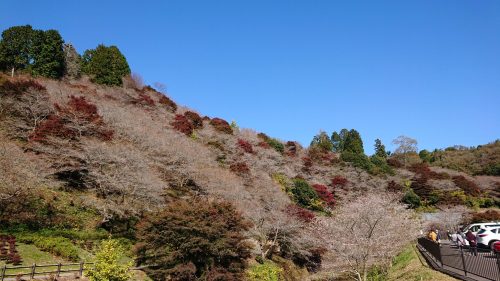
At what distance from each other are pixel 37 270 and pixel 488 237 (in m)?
22.4

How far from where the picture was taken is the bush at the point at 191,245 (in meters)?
19.2

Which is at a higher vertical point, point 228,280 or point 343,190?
point 343,190

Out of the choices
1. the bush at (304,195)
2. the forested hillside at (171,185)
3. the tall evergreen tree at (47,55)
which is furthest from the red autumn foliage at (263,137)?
the tall evergreen tree at (47,55)

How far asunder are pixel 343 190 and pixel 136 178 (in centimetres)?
3626

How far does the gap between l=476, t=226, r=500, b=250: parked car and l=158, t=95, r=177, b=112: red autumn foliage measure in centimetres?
4290

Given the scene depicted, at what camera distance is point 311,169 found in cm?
5738

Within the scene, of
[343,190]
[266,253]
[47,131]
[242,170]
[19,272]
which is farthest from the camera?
[343,190]

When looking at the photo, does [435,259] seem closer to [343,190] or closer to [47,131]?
[47,131]

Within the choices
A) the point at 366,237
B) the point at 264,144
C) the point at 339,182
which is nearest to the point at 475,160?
the point at 339,182

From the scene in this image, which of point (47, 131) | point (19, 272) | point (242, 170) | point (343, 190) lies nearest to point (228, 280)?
point (19, 272)

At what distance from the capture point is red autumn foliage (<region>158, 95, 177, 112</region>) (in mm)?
53656

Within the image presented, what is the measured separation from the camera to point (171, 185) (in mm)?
33875

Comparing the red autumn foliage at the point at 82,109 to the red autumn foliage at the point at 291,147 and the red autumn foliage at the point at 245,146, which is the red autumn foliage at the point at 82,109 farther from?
A: the red autumn foliage at the point at 291,147

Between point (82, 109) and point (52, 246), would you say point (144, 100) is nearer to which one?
point (82, 109)
